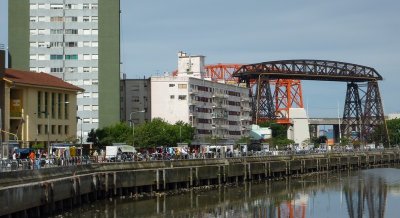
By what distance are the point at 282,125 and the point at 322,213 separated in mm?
138009

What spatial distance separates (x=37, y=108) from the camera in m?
96.8

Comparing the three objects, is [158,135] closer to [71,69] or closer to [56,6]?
[71,69]

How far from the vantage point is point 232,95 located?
170 meters

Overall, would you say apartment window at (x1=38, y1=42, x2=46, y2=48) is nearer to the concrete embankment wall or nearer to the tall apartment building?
the tall apartment building

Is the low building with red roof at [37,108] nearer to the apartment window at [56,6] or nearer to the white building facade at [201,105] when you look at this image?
the apartment window at [56,6]

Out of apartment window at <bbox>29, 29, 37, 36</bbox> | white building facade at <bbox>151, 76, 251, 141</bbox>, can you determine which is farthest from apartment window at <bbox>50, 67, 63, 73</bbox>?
white building facade at <bbox>151, 76, 251, 141</bbox>

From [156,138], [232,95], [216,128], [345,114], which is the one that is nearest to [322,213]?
[156,138]

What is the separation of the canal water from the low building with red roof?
98.3 feet

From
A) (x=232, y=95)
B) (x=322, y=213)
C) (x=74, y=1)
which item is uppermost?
(x=74, y=1)

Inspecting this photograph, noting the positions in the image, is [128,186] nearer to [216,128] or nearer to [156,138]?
[156,138]

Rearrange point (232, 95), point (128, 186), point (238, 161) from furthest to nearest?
point (232, 95), point (238, 161), point (128, 186)

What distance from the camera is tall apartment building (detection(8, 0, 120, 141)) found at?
414 ft

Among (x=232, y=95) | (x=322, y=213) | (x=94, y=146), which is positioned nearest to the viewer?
(x=322, y=213)

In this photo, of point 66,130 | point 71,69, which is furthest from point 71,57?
point 66,130
